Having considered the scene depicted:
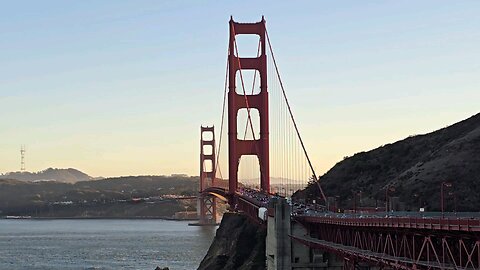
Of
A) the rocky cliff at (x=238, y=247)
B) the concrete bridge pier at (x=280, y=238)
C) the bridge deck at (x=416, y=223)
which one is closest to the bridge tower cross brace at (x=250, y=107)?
the rocky cliff at (x=238, y=247)

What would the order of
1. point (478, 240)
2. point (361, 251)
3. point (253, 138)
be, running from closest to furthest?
point (478, 240) → point (361, 251) → point (253, 138)

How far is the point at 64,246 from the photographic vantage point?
13425cm

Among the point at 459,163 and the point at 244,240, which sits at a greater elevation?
the point at 459,163

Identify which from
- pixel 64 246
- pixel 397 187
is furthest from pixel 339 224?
pixel 64 246

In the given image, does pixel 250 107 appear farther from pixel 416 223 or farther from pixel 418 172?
pixel 416 223

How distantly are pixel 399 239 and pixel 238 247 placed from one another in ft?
133

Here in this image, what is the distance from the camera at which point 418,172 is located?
240 ft

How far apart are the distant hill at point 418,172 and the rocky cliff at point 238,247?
23.2ft

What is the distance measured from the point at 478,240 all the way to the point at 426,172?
46.5 m

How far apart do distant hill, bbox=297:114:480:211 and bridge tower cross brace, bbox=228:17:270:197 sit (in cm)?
593

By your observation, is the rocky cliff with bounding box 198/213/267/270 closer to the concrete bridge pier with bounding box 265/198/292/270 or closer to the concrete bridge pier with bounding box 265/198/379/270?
the concrete bridge pier with bounding box 265/198/292/270

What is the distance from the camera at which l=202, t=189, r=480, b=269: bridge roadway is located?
89.2ft

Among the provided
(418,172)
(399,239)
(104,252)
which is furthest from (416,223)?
(104,252)

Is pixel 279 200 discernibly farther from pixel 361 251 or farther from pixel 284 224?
pixel 361 251
